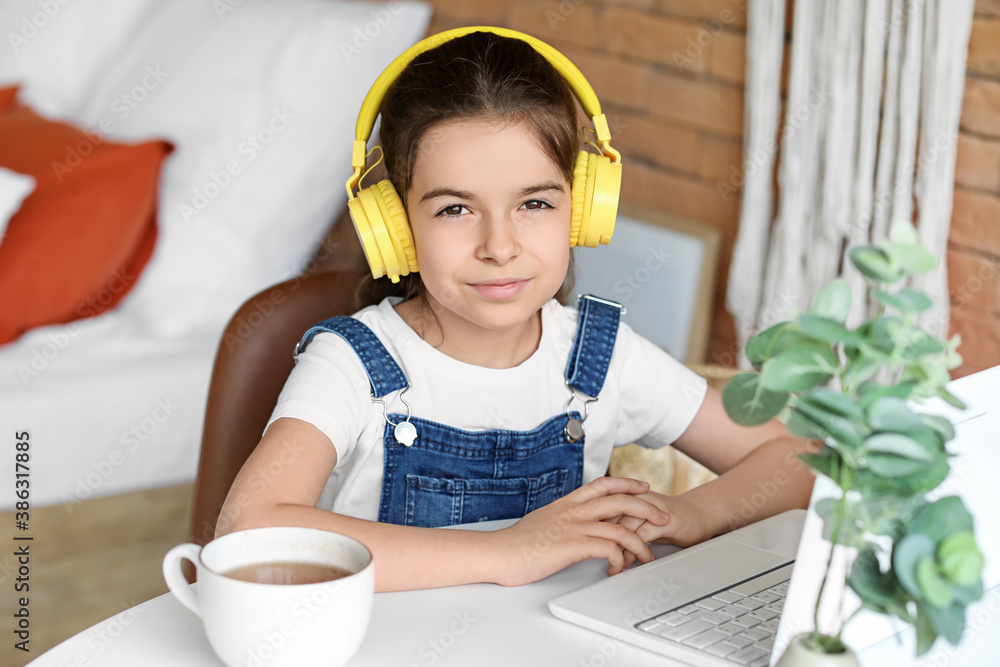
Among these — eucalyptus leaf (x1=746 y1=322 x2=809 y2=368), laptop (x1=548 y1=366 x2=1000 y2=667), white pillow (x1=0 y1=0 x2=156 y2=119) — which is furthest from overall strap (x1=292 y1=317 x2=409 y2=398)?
white pillow (x1=0 y1=0 x2=156 y2=119)

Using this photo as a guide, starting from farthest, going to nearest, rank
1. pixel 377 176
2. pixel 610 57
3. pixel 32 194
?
pixel 610 57, pixel 32 194, pixel 377 176

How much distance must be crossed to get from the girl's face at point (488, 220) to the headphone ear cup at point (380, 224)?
0.04 m

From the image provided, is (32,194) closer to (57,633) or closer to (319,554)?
(57,633)

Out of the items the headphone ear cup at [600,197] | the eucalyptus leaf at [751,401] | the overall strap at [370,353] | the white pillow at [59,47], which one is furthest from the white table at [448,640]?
the white pillow at [59,47]

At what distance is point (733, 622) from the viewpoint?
71cm

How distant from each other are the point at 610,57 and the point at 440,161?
3.93 ft

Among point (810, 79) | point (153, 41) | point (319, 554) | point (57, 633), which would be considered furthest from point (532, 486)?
point (153, 41)

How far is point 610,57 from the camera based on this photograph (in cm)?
212

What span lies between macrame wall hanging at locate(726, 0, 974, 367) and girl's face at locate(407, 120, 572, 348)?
2.38 feet

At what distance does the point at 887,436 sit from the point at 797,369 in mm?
51

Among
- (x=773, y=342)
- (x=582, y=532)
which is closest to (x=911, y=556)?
(x=773, y=342)

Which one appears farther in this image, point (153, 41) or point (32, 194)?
point (153, 41)

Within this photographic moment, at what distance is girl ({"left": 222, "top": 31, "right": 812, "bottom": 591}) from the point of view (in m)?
0.98

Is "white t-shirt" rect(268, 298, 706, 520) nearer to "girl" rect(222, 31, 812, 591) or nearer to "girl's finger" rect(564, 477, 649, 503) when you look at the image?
"girl" rect(222, 31, 812, 591)
